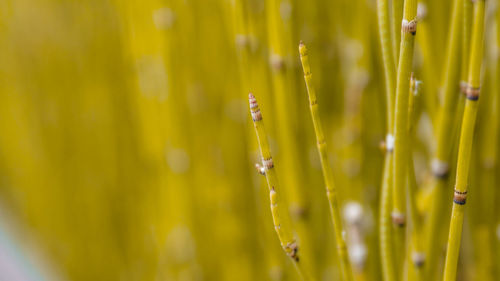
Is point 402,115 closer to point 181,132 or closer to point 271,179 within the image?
point 271,179

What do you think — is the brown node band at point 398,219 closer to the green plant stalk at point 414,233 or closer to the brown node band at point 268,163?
the green plant stalk at point 414,233

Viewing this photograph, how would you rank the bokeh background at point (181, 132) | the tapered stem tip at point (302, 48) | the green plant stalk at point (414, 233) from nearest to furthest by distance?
1. the tapered stem tip at point (302, 48)
2. the green plant stalk at point (414, 233)
3. the bokeh background at point (181, 132)

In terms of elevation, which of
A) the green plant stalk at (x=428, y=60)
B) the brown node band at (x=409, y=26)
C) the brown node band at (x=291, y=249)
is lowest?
the brown node band at (x=291, y=249)

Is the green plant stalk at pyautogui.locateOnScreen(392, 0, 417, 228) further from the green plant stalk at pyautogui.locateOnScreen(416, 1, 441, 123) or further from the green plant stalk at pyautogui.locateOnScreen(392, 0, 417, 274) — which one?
the green plant stalk at pyautogui.locateOnScreen(416, 1, 441, 123)

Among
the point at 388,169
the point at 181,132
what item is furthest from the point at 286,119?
the point at 181,132

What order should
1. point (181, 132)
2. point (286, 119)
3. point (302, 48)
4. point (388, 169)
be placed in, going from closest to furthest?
point (302, 48) → point (388, 169) → point (286, 119) → point (181, 132)

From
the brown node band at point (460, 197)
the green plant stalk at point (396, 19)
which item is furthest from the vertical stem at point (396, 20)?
the brown node band at point (460, 197)

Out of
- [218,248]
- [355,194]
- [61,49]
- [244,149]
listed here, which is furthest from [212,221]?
[61,49]
